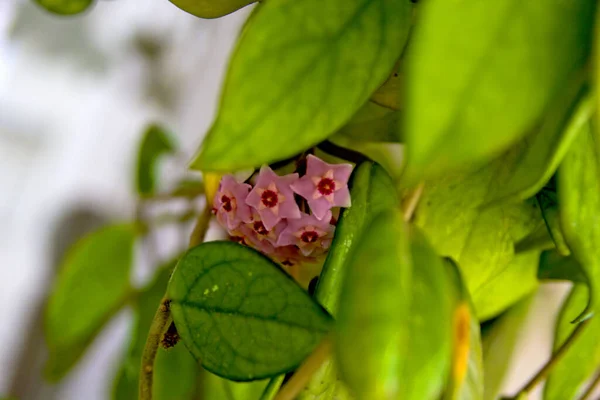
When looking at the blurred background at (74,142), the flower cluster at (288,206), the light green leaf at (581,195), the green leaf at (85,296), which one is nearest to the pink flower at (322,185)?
the flower cluster at (288,206)

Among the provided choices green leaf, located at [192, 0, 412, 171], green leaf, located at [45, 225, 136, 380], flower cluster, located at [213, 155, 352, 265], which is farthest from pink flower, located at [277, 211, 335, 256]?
green leaf, located at [45, 225, 136, 380]

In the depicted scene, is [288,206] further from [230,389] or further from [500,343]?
[500,343]

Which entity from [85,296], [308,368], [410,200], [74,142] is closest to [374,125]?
[410,200]

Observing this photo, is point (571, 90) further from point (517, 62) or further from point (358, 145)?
point (358, 145)

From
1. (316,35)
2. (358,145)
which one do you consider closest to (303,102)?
(316,35)

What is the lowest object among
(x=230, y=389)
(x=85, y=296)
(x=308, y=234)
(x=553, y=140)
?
(x=85, y=296)
